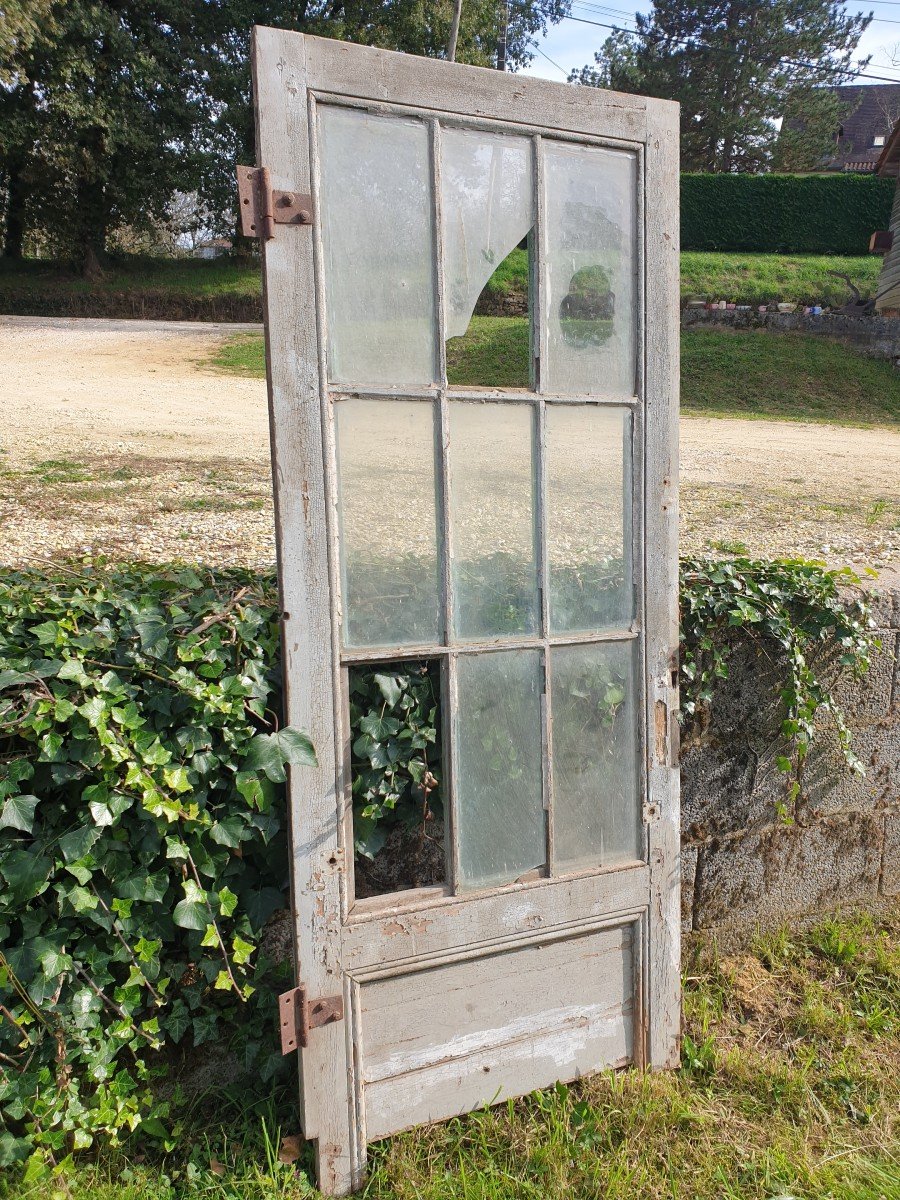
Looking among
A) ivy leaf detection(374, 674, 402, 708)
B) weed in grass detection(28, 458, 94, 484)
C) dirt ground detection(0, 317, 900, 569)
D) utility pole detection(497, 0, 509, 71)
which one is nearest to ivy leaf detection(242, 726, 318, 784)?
ivy leaf detection(374, 674, 402, 708)

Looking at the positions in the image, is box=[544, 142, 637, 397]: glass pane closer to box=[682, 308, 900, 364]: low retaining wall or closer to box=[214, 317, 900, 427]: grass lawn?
box=[214, 317, 900, 427]: grass lawn

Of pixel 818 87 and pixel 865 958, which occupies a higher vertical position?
pixel 818 87

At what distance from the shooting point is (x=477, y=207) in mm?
2158

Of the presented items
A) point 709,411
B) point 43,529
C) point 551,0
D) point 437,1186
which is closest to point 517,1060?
point 437,1186

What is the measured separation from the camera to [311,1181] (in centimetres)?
216

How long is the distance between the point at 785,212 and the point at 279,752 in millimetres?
25042

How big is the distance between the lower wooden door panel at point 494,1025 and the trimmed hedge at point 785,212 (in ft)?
76.5

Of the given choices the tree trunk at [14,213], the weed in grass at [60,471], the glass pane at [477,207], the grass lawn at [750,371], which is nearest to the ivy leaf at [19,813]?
the glass pane at [477,207]

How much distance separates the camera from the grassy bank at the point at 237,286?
17.8 metres

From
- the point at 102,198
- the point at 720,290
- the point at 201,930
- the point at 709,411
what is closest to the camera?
the point at 201,930

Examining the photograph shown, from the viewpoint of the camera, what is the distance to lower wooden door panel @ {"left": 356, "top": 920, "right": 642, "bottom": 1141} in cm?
224

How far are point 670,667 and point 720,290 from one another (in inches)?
688

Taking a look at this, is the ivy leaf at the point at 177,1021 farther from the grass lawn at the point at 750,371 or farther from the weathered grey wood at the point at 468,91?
the grass lawn at the point at 750,371

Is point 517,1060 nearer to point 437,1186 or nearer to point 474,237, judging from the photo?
point 437,1186
